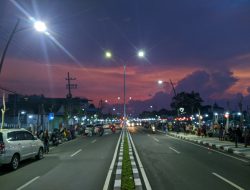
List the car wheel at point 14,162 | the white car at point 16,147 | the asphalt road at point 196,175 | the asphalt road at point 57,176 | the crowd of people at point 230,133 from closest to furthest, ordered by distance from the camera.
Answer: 1. the asphalt road at point 196,175
2. the asphalt road at point 57,176
3. the white car at point 16,147
4. the car wheel at point 14,162
5. the crowd of people at point 230,133

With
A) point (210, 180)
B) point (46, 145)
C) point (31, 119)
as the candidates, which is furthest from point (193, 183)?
point (31, 119)

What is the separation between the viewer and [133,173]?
1427cm

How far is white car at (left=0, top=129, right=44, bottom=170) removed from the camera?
1584 centimetres

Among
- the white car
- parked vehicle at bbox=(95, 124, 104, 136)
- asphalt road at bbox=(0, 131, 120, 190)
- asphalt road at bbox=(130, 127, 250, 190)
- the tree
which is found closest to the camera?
asphalt road at bbox=(130, 127, 250, 190)

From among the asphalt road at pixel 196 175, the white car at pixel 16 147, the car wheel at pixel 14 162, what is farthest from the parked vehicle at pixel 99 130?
the car wheel at pixel 14 162

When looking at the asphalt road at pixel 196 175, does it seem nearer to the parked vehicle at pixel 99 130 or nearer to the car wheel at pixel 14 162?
the car wheel at pixel 14 162

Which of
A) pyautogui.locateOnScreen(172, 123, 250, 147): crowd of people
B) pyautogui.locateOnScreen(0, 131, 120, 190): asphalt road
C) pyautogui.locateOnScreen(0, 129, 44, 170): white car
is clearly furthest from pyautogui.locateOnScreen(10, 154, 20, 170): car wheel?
pyautogui.locateOnScreen(172, 123, 250, 147): crowd of people

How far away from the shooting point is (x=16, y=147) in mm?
16938

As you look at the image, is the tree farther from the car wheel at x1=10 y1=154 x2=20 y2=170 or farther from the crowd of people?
the car wheel at x1=10 y1=154 x2=20 y2=170

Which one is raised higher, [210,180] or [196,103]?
[196,103]

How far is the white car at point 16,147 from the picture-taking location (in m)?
15.8

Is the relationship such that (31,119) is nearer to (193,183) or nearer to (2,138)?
(2,138)

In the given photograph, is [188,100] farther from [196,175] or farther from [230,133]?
[196,175]

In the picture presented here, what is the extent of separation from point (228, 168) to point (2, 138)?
943 centimetres
